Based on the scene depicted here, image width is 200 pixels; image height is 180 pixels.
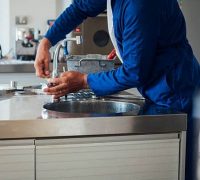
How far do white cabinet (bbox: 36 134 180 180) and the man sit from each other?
158 mm

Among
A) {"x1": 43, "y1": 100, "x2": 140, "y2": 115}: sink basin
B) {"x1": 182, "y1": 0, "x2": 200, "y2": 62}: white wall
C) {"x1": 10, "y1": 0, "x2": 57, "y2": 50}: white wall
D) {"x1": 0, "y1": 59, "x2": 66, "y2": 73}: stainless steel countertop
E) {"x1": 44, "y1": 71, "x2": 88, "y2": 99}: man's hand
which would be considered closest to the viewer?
{"x1": 44, "y1": 71, "x2": 88, "y2": 99}: man's hand

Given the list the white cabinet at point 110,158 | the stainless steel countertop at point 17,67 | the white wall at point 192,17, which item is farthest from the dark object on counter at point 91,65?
the white wall at point 192,17

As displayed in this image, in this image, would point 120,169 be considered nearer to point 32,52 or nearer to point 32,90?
point 32,90

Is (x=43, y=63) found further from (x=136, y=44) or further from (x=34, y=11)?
(x=34, y=11)

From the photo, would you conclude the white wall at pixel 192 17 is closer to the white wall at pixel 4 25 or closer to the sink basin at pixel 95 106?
the white wall at pixel 4 25

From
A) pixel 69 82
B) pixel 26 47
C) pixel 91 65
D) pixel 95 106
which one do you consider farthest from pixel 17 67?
pixel 69 82

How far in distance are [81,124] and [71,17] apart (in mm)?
566

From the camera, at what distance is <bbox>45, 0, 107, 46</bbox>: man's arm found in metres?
1.44

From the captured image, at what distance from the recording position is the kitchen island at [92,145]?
1003 mm

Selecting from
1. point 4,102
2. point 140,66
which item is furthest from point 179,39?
point 4,102

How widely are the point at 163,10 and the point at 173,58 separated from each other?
15 cm

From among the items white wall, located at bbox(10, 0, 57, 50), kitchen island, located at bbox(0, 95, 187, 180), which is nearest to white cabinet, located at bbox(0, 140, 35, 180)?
kitchen island, located at bbox(0, 95, 187, 180)

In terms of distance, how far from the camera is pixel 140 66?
3.61 ft

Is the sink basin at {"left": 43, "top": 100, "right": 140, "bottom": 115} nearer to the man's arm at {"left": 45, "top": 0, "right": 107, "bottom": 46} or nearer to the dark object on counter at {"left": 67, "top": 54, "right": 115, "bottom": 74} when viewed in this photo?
the dark object on counter at {"left": 67, "top": 54, "right": 115, "bottom": 74}
